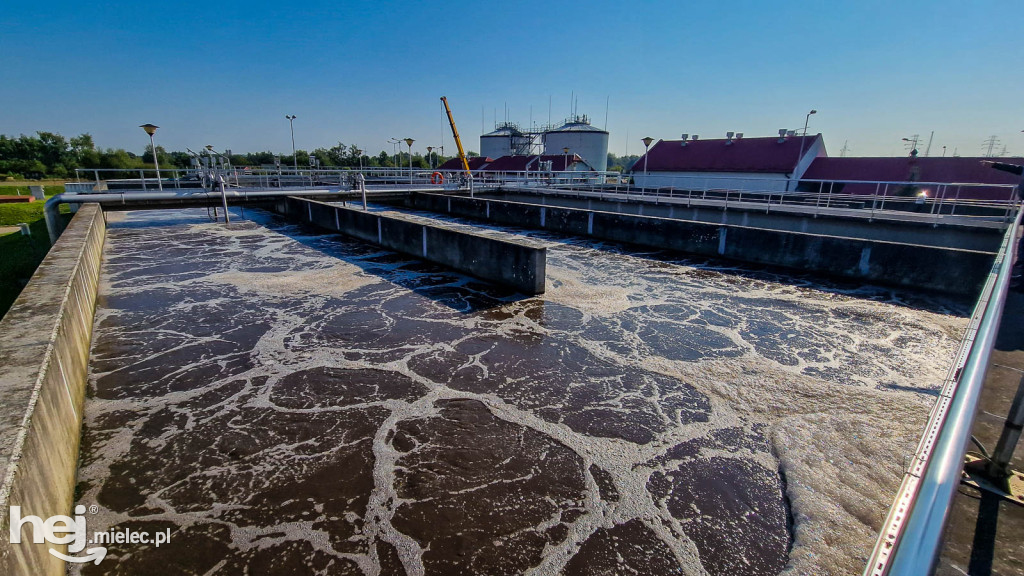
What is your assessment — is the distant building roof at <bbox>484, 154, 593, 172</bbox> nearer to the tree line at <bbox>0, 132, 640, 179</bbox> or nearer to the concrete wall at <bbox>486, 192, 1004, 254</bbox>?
the tree line at <bbox>0, 132, 640, 179</bbox>

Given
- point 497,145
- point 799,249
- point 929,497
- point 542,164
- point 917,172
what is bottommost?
point 799,249

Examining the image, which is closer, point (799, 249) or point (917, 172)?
point (799, 249)

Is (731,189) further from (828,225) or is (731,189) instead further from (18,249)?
(18,249)

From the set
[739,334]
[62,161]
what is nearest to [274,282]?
[739,334]

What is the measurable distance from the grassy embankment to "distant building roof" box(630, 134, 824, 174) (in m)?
39.4

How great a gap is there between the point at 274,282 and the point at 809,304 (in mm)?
11601

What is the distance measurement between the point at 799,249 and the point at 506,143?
57900 millimetres

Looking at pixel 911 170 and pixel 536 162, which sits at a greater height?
pixel 536 162

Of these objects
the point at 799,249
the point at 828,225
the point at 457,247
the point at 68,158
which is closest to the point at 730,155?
the point at 828,225

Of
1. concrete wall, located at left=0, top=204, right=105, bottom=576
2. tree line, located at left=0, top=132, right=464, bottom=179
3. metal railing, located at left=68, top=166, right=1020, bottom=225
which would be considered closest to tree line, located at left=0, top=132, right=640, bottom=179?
tree line, located at left=0, top=132, right=464, bottom=179

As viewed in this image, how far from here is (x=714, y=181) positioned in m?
35.2

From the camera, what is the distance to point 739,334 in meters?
7.59

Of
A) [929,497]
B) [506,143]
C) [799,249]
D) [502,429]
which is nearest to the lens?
[929,497]

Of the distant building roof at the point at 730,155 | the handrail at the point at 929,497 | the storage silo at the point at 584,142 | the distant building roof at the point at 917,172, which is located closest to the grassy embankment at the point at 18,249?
the handrail at the point at 929,497
